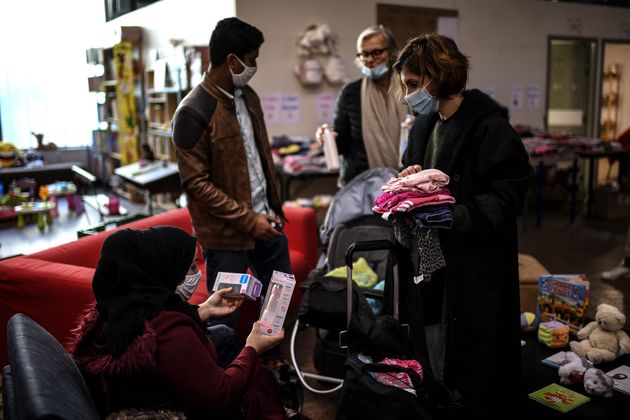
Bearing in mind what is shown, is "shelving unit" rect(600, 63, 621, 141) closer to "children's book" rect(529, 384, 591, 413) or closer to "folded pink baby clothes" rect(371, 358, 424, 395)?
"children's book" rect(529, 384, 591, 413)

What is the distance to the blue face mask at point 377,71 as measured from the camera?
10.3 ft

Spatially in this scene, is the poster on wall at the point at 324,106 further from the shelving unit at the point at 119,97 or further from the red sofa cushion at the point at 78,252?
the shelving unit at the point at 119,97

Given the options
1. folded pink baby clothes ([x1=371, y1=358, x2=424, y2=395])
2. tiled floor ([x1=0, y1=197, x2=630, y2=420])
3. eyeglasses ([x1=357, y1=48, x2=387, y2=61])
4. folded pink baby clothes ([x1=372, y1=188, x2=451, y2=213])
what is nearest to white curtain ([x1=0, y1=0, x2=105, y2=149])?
tiled floor ([x1=0, y1=197, x2=630, y2=420])

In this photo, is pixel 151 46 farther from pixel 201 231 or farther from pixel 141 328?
pixel 141 328

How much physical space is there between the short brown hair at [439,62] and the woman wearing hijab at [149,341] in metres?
0.92

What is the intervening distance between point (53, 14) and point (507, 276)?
8910 millimetres

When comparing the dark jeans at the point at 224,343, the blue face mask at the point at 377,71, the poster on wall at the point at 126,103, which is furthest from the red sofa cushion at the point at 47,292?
the poster on wall at the point at 126,103

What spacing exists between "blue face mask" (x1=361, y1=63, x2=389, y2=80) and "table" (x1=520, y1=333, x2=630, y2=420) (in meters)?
1.49

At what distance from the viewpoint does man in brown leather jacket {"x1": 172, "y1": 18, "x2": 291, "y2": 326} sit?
2.33 m

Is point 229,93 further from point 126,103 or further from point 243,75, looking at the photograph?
point 126,103

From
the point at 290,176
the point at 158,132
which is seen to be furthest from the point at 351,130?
the point at 158,132

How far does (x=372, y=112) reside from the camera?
3.22 metres

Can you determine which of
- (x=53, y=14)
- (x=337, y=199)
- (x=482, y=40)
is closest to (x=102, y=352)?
(x=337, y=199)

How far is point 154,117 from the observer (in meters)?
7.43
